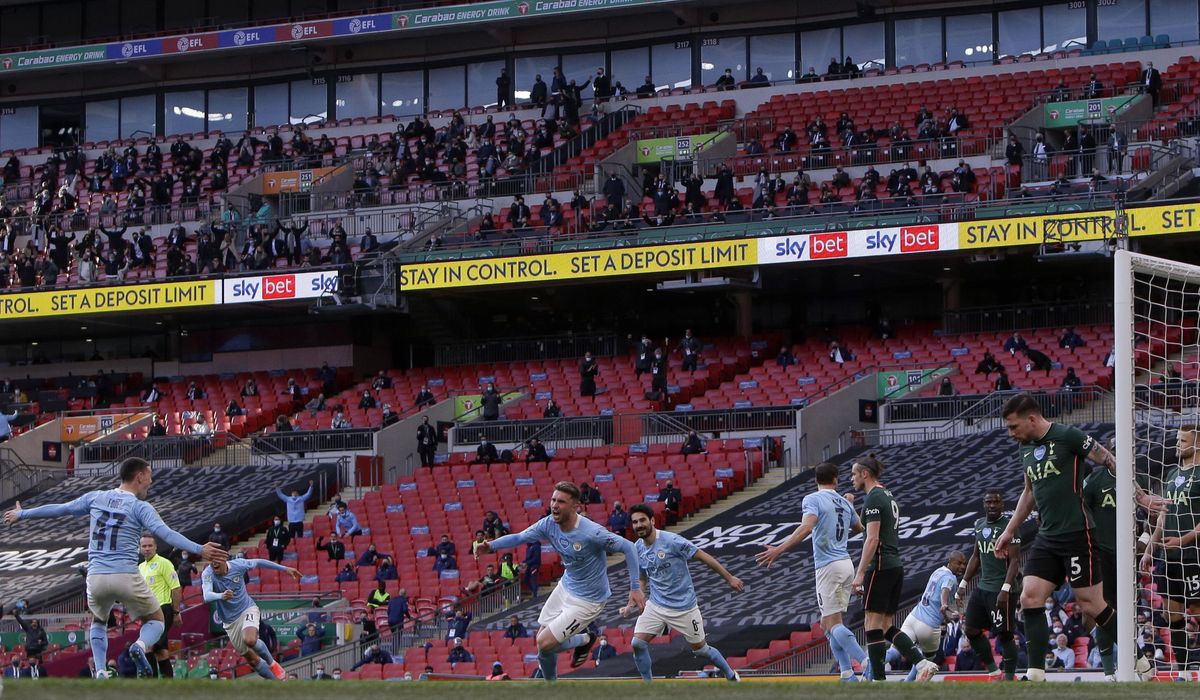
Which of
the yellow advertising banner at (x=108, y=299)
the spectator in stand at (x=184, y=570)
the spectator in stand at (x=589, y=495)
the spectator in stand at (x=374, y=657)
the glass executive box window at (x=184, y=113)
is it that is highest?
the glass executive box window at (x=184, y=113)

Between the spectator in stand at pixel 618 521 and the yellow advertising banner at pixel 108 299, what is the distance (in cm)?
1621

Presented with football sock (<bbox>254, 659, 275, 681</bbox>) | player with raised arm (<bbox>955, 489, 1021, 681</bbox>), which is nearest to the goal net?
player with raised arm (<bbox>955, 489, 1021, 681</bbox>)

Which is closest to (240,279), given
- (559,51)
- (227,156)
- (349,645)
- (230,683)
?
(227,156)

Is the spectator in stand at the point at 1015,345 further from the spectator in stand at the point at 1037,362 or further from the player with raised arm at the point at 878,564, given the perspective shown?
the player with raised arm at the point at 878,564

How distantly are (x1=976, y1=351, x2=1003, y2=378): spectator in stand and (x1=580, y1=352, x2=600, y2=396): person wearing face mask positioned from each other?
29.0 ft

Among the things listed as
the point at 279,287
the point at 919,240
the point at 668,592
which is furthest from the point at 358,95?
the point at 668,592

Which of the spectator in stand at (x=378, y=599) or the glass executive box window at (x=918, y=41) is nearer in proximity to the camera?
the spectator in stand at (x=378, y=599)

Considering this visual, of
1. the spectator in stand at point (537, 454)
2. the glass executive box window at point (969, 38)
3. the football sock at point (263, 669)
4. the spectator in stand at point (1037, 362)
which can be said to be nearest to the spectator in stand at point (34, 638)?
the spectator in stand at point (537, 454)

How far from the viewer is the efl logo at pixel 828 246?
125 feet

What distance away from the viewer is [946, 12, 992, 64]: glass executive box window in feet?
156

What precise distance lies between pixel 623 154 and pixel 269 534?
16200 millimetres

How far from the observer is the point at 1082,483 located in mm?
12102

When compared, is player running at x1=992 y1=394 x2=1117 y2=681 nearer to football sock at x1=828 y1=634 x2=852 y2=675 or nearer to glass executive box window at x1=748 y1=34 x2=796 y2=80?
football sock at x1=828 y1=634 x2=852 y2=675

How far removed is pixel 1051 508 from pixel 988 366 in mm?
24340
